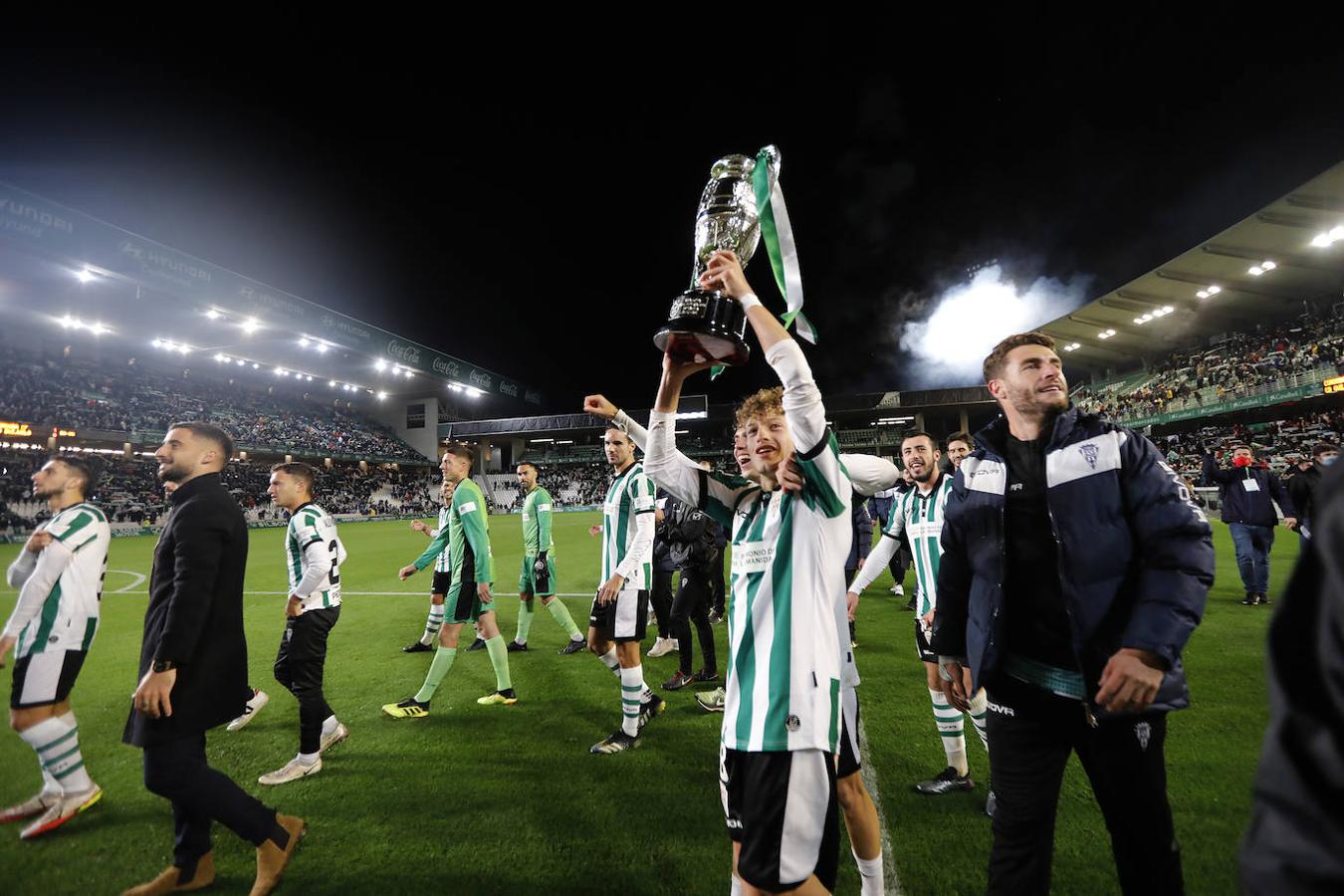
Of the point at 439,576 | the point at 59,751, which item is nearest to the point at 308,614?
the point at 59,751

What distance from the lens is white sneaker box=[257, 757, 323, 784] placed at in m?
3.82

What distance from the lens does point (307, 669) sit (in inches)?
158

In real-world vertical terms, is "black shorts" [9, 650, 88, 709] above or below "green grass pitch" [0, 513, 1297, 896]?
above

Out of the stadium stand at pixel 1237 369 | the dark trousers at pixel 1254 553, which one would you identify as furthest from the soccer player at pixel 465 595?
the stadium stand at pixel 1237 369

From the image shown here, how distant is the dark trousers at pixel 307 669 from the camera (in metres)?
3.94

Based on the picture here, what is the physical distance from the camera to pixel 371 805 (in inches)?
139

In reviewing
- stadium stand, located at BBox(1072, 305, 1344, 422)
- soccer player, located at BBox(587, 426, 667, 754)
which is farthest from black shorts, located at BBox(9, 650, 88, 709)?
stadium stand, located at BBox(1072, 305, 1344, 422)

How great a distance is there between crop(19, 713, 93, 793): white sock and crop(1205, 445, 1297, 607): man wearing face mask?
11.8 metres

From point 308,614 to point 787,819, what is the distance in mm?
3779

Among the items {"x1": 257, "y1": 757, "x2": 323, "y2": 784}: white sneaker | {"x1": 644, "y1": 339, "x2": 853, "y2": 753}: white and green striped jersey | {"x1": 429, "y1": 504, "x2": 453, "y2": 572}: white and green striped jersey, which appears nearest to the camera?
{"x1": 644, "y1": 339, "x2": 853, "y2": 753}: white and green striped jersey

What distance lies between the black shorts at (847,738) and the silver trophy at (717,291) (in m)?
1.39

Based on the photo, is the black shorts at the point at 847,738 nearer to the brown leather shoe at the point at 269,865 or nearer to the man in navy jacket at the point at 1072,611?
the man in navy jacket at the point at 1072,611

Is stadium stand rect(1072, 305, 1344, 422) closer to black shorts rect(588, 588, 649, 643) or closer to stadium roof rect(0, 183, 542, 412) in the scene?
black shorts rect(588, 588, 649, 643)

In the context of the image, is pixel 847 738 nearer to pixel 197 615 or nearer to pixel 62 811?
pixel 197 615
